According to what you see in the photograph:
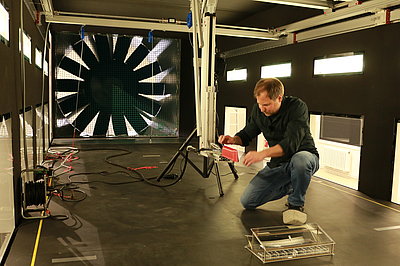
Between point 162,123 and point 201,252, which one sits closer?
point 201,252

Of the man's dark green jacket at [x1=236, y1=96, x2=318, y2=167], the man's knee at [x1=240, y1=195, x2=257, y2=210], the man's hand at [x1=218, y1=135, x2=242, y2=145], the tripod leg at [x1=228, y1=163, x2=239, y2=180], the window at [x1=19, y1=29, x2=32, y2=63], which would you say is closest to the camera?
the man's dark green jacket at [x1=236, y1=96, x2=318, y2=167]

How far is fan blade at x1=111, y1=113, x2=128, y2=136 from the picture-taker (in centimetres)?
762

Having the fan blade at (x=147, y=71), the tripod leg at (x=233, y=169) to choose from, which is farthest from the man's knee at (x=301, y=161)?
the fan blade at (x=147, y=71)

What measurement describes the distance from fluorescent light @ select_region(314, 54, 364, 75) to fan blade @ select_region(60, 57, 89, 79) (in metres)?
4.83

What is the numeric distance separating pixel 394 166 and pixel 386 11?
4.99 ft

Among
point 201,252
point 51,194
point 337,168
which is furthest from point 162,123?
point 201,252

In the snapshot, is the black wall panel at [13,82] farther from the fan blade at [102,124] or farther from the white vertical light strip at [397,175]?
the fan blade at [102,124]

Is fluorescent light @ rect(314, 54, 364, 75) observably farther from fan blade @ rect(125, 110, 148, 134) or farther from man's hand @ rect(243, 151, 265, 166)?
fan blade @ rect(125, 110, 148, 134)

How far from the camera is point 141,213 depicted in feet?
9.59

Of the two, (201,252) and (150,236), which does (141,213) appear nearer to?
(150,236)

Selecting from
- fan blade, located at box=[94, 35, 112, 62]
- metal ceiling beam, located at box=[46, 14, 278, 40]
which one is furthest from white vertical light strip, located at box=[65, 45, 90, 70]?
metal ceiling beam, located at box=[46, 14, 278, 40]

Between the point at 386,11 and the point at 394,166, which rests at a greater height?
the point at 386,11

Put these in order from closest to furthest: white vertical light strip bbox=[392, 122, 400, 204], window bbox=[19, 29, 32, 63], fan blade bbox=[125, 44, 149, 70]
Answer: window bbox=[19, 29, 32, 63] < white vertical light strip bbox=[392, 122, 400, 204] < fan blade bbox=[125, 44, 149, 70]

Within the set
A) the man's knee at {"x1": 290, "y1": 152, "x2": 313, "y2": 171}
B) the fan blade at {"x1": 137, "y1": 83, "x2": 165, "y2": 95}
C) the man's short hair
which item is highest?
the fan blade at {"x1": 137, "y1": 83, "x2": 165, "y2": 95}
